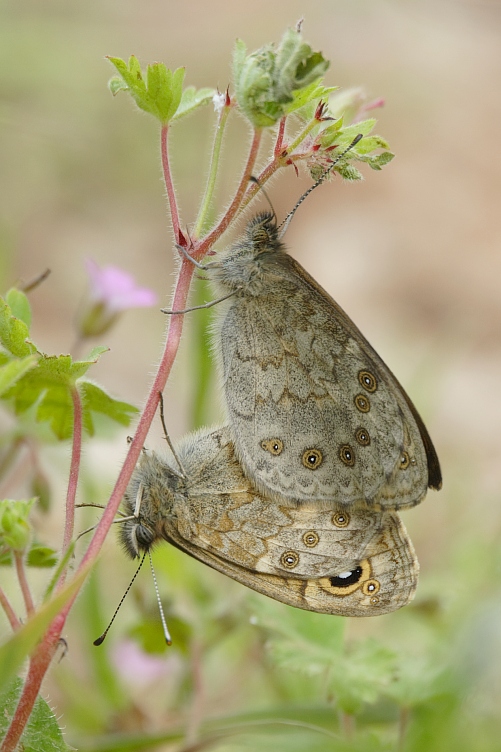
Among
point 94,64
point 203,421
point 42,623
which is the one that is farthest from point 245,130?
point 42,623

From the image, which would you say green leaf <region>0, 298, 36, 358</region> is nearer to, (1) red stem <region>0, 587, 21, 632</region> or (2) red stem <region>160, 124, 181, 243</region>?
(2) red stem <region>160, 124, 181, 243</region>

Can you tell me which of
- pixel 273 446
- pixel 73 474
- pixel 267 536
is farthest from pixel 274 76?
pixel 267 536

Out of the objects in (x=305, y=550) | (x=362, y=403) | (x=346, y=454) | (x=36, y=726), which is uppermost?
(x=362, y=403)

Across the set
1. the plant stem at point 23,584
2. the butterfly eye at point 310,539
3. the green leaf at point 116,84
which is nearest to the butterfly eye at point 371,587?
the butterfly eye at point 310,539

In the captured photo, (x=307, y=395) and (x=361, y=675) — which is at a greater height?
(x=307, y=395)

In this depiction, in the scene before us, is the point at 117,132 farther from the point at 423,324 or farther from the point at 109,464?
the point at 109,464

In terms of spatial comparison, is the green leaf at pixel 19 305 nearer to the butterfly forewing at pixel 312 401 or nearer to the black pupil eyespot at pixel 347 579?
the butterfly forewing at pixel 312 401

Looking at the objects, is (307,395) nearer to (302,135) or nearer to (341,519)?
(341,519)

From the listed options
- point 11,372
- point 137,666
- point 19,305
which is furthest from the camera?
point 137,666
